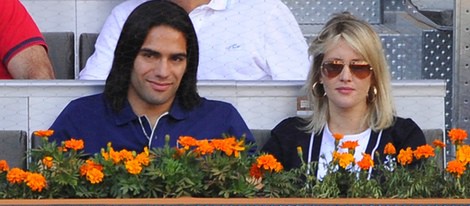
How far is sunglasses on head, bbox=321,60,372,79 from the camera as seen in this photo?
165 inches

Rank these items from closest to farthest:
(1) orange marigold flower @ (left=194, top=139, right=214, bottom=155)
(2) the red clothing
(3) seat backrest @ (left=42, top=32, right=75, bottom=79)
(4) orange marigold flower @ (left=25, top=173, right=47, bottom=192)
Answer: (4) orange marigold flower @ (left=25, top=173, right=47, bottom=192), (1) orange marigold flower @ (left=194, top=139, right=214, bottom=155), (2) the red clothing, (3) seat backrest @ (left=42, top=32, right=75, bottom=79)

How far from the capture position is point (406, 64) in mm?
5602

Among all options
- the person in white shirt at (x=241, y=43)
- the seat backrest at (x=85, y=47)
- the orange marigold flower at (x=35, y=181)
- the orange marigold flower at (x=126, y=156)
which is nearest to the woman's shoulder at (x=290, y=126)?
the person in white shirt at (x=241, y=43)

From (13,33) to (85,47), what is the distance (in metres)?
0.55

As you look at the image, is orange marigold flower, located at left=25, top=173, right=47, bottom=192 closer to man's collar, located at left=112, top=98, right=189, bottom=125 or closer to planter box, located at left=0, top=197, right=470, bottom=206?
planter box, located at left=0, top=197, right=470, bottom=206

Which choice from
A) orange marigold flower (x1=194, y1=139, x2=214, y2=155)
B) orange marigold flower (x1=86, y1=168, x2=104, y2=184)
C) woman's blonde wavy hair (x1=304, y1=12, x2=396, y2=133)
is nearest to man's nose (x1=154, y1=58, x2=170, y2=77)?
woman's blonde wavy hair (x1=304, y1=12, x2=396, y2=133)

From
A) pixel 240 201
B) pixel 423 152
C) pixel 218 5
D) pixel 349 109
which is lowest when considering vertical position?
pixel 240 201

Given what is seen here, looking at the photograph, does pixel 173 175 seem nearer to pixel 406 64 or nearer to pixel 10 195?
pixel 10 195

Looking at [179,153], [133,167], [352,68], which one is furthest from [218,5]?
[133,167]

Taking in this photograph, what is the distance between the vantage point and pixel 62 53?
536cm

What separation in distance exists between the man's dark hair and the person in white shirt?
0.57 m

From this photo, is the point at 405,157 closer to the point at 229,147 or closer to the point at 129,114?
the point at 229,147

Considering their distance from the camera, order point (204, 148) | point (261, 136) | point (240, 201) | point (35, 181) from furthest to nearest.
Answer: point (261, 136) → point (204, 148) → point (35, 181) → point (240, 201)

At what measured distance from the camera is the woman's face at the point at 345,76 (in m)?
4.18
